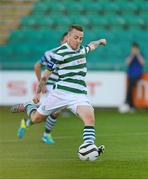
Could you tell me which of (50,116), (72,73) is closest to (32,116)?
(50,116)

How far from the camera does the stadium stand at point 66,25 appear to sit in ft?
89.1

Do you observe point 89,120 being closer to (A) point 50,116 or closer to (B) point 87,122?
(B) point 87,122

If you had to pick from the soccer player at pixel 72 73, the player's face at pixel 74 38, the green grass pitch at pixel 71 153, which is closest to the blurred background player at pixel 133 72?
the green grass pitch at pixel 71 153

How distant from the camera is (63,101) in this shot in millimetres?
11820

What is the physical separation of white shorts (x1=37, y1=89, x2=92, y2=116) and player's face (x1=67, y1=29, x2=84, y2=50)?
0.77 metres

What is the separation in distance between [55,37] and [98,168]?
17534 mm

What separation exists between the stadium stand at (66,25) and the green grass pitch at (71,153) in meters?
7.72

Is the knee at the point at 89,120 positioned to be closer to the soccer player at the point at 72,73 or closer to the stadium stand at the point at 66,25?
the soccer player at the point at 72,73

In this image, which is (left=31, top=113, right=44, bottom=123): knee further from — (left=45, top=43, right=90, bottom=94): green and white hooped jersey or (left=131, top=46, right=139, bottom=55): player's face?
(left=131, top=46, right=139, bottom=55): player's face

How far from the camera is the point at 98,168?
10.3 metres

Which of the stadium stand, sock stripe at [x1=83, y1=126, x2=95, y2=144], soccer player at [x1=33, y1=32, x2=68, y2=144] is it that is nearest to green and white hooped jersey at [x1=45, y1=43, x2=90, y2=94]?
sock stripe at [x1=83, y1=126, x2=95, y2=144]

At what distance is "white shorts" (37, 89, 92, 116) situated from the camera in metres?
11.6

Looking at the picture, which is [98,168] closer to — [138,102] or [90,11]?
[138,102]

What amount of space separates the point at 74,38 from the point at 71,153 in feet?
6.43
